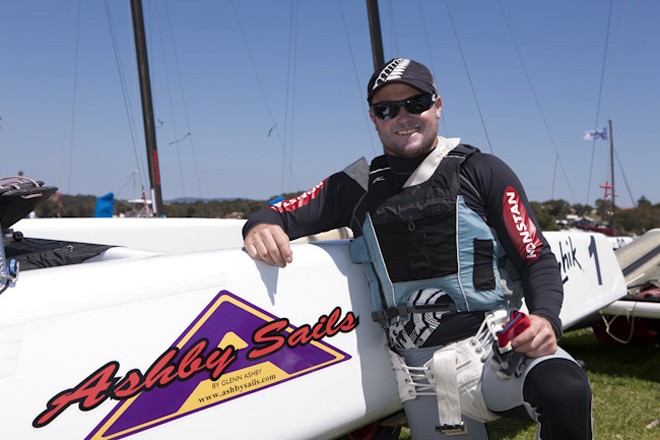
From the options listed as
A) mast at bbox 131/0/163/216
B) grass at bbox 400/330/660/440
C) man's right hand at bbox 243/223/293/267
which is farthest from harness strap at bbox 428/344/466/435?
mast at bbox 131/0/163/216

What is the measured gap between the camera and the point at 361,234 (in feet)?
6.82

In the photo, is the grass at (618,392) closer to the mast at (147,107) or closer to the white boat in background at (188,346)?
the white boat in background at (188,346)

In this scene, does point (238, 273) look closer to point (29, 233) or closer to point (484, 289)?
point (484, 289)

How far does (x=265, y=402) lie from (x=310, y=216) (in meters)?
0.65

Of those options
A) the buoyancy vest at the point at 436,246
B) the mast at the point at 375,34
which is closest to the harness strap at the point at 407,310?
the buoyancy vest at the point at 436,246

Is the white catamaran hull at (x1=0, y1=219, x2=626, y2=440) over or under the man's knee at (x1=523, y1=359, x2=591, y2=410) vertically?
over

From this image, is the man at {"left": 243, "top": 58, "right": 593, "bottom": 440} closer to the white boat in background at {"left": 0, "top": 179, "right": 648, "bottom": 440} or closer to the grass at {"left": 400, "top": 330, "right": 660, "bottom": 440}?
the white boat in background at {"left": 0, "top": 179, "right": 648, "bottom": 440}

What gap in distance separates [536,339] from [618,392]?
102 inches

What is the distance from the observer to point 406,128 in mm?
1973

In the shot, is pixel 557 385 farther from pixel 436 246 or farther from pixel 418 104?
pixel 418 104

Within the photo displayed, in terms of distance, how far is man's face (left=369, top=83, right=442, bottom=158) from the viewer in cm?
196

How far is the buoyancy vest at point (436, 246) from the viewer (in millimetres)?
1854

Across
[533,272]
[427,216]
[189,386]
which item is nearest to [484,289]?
[533,272]

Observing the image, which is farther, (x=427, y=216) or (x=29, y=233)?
(x=29, y=233)
